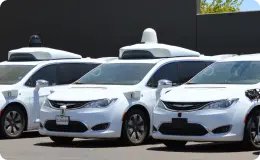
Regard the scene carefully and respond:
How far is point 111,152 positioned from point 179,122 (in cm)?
126

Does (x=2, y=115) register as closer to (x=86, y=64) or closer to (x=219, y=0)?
(x=86, y=64)

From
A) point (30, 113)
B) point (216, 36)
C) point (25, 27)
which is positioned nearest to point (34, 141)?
point (30, 113)

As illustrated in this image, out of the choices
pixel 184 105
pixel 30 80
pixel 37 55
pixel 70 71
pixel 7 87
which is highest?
pixel 37 55

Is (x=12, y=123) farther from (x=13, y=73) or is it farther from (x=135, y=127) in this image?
(x=135, y=127)

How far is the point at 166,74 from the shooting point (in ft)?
51.2

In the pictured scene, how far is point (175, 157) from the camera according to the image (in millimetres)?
12633

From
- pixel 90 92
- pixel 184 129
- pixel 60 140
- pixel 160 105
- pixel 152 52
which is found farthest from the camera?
pixel 152 52

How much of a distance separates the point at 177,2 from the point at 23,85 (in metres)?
7.42

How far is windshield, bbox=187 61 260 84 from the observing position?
13906 mm

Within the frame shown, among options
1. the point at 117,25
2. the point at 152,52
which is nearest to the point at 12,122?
the point at 152,52

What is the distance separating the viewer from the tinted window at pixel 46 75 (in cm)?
1672

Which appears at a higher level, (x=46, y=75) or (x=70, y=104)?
A: (x=46, y=75)

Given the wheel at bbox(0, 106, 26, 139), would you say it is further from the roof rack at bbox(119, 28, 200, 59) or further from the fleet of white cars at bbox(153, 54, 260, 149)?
the fleet of white cars at bbox(153, 54, 260, 149)

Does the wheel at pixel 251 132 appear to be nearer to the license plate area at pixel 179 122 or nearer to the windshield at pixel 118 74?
the license plate area at pixel 179 122
